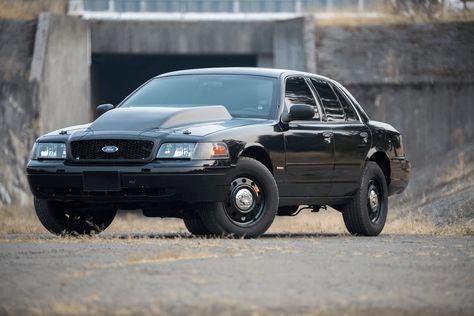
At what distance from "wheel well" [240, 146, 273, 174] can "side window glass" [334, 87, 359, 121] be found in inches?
74.2

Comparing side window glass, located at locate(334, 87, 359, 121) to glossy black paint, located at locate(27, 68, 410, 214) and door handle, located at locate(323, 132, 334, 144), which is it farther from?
door handle, located at locate(323, 132, 334, 144)

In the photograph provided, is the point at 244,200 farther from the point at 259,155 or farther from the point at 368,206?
the point at 368,206

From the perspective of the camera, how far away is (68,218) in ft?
43.8

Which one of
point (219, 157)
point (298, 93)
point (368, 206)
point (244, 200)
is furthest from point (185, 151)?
point (368, 206)

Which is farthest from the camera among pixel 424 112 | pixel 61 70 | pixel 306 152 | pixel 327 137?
pixel 61 70

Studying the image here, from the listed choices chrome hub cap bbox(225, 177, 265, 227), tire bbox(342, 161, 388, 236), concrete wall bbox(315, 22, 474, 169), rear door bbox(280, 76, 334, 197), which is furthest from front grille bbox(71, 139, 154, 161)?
concrete wall bbox(315, 22, 474, 169)

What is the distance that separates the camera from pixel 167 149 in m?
12.2

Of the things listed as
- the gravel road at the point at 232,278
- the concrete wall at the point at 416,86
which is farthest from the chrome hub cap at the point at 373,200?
the concrete wall at the point at 416,86

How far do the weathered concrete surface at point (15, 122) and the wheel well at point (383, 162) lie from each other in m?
12.3

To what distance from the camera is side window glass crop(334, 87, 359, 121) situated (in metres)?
14.8

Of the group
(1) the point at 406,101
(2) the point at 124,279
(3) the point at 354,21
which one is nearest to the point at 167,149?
(2) the point at 124,279

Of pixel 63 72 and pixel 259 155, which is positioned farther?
pixel 63 72

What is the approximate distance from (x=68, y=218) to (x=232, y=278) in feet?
16.3

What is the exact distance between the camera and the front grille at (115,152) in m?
12.2
